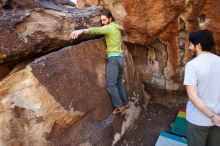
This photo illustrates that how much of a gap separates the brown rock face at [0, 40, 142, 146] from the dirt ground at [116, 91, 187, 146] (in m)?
0.35

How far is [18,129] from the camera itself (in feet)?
11.8

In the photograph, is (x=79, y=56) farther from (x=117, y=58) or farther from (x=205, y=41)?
(x=205, y=41)

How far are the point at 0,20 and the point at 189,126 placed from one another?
111 inches

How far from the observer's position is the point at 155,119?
5.57 meters

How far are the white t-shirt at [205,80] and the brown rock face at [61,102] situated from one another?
5.80ft

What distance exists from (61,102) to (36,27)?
4.19 ft

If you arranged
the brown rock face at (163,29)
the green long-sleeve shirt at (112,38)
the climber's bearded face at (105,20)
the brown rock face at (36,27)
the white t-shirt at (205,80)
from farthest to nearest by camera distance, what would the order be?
1. the brown rock face at (163,29)
2. the climber's bearded face at (105,20)
3. the green long-sleeve shirt at (112,38)
4. the brown rock face at (36,27)
5. the white t-shirt at (205,80)

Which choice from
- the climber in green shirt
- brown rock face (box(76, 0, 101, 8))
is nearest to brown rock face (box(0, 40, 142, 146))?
the climber in green shirt

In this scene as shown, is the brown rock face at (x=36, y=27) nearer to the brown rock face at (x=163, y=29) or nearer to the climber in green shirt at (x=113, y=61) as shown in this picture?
the climber in green shirt at (x=113, y=61)

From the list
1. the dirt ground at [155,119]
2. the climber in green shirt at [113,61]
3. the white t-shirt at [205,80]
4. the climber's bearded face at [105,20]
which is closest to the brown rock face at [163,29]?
the dirt ground at [155,119]

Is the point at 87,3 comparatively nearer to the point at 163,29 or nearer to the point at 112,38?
the point at 163,29

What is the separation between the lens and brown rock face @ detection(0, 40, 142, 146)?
3.58m

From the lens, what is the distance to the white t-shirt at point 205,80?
275cm

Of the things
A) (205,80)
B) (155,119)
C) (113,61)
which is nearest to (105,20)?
(113,61)
